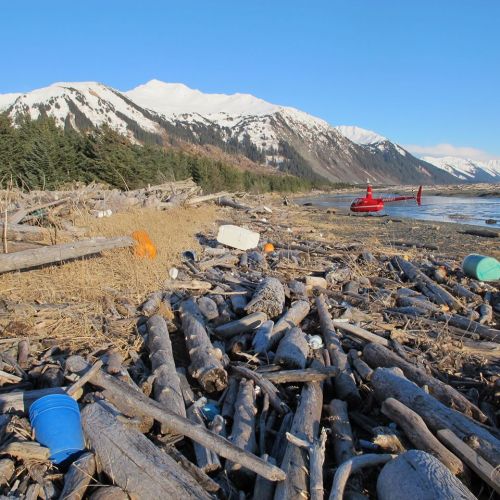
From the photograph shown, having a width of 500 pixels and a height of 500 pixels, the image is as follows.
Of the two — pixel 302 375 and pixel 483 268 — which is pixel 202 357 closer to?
pixel 302 375

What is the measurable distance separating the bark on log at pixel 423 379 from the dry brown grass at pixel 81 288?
3333 millimetres

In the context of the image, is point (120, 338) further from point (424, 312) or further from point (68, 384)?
point (424, 312)

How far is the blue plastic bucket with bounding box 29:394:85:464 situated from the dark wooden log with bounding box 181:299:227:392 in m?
1.44

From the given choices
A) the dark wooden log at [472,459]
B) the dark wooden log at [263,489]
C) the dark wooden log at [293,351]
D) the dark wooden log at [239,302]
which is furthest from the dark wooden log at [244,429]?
the dark wooden log at [239,302]

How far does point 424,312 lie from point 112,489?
19.4 feet

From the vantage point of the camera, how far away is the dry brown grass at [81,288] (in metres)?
4.96

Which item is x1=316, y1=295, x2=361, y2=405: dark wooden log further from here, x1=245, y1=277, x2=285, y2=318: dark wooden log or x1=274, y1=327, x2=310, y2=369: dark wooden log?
x1=245, y1=277, x2=285, y2=318: dark wooden log

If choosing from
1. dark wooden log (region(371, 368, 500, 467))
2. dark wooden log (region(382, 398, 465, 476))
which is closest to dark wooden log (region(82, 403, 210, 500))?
dark wooden log (region(382, 398, 465, 476))

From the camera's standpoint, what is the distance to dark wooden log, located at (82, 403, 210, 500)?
100 inches

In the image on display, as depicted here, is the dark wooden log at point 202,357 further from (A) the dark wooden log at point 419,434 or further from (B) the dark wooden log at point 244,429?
(A) the dark wooden log at point 419,434

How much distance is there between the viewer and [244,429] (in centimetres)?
341

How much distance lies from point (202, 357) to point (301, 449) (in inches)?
70.2

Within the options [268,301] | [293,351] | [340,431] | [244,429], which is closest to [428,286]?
[268,301]

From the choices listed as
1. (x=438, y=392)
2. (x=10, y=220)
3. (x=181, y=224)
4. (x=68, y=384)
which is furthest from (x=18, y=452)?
(x=181, y=224)
